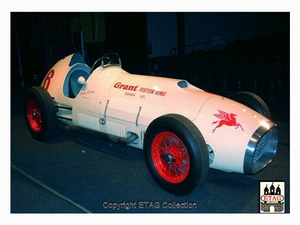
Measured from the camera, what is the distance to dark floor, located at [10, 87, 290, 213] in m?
3.10

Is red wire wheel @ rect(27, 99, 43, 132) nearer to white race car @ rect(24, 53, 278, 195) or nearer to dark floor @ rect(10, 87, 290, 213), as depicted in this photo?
white race car @ rect(24, 53, 278, 195)

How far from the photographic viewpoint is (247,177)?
3.62 metres

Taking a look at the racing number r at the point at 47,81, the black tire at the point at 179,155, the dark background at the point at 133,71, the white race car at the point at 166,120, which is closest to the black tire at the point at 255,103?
the white race car at the point at 166,120

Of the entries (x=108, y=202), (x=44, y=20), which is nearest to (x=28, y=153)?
(x=108, y=202)

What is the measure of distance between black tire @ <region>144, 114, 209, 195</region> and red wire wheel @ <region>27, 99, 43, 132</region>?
237cm

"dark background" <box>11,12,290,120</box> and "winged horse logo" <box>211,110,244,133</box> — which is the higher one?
"dark background" <box>11,12,290,120</box>

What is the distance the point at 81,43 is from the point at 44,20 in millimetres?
2299

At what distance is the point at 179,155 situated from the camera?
10.5ft

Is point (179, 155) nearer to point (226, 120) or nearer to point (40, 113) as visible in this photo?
point (226, 120)

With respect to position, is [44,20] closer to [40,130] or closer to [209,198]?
[40,130]

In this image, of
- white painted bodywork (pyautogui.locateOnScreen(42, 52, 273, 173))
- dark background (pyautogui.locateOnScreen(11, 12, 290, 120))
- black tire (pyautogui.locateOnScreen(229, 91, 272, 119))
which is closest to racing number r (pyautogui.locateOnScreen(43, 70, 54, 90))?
white painted bodywork (pyautogui.locateOnScreen(42, 52, 273, 173))

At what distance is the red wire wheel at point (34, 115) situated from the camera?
4967mm

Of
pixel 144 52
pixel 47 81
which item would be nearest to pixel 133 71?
pixel 144 52

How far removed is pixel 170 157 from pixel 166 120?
385mm
